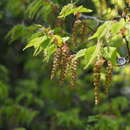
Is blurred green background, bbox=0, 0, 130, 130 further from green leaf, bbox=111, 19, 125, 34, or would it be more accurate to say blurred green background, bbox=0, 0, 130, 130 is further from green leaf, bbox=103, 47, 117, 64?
green leaf, bbox=111, 19, 125, 34

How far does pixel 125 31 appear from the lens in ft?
7.57

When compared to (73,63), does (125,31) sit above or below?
above

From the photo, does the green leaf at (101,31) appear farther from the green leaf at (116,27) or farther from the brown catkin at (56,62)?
the brown catkin at (56,62)

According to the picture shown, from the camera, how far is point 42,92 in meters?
8.00

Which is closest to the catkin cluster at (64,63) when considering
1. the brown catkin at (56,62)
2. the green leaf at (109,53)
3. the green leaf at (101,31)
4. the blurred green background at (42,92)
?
Result: the brown catkin at (56,62)

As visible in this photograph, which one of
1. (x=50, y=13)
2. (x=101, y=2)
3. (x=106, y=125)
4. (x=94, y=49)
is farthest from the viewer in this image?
(x=101, y=2)

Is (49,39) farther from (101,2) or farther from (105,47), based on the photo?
(101,2)

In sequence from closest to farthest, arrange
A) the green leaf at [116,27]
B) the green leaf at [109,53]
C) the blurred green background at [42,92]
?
the green leaf at [116,27]
the green leaf at [109,53]
the blurred green background at [42,92]

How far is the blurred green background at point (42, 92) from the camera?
505 centimetres

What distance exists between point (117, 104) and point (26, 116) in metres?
1.52

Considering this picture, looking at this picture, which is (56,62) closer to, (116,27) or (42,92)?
(116,27)

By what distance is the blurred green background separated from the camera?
5.05 metres

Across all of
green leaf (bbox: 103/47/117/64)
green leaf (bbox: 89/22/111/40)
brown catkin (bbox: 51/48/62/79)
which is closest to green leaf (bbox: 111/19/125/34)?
green leaf (bbox: 89/22/111/40)

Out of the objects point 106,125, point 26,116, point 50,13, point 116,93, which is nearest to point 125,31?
point 50,13
